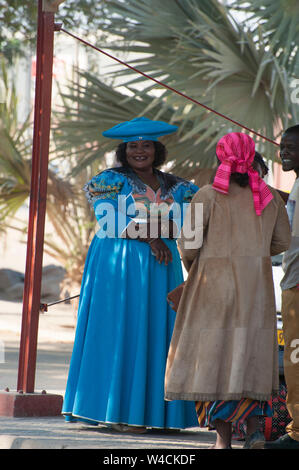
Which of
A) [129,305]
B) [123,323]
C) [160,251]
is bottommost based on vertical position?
[123,323]

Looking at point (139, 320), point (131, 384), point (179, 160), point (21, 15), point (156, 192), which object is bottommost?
point (131, 384)

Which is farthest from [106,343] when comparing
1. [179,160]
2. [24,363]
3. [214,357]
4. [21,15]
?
[21,15]

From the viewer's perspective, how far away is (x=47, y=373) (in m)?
8.76

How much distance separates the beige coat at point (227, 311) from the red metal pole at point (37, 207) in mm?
1492

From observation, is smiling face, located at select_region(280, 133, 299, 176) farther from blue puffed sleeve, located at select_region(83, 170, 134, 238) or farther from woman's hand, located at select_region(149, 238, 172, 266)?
blue puffed sleeve, located at select_region(83, 170, 134, 238)

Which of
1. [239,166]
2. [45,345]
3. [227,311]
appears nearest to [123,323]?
[227,311]

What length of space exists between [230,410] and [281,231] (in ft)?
3.23

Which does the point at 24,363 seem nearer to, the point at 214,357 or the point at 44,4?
the point at 214,357

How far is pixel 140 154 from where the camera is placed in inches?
208

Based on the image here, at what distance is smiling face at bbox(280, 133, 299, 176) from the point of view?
453 cm

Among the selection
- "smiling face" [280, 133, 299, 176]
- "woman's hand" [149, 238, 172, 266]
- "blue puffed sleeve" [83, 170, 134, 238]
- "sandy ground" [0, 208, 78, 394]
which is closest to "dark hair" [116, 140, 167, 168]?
"blue puffed sleeve" [83, 170, 134, 238]

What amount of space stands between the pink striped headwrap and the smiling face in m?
0.33

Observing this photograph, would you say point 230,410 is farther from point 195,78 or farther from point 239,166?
point 195,78

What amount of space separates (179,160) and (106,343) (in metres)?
4.59
